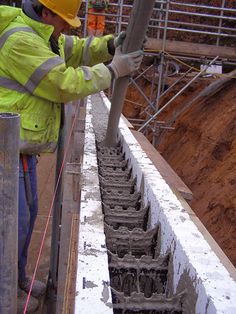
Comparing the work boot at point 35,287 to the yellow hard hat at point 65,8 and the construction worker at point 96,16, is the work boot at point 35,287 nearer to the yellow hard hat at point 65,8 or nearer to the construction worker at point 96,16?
the yellow hard hat at point 65,8

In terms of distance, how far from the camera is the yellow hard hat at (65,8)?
2965 millimetres

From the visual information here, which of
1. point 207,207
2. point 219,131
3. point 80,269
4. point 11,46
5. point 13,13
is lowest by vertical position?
point 207,207

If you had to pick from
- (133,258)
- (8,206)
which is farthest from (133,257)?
(8,206)

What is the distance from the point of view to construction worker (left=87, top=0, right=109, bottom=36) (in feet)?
Answer: 32.0

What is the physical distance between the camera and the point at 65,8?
119 inches

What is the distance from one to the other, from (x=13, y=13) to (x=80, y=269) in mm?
1835

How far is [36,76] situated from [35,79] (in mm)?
24

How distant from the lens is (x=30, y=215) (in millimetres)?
3584

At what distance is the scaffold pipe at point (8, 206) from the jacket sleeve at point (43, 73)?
3.84 ft

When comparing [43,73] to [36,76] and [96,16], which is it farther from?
[96,16]

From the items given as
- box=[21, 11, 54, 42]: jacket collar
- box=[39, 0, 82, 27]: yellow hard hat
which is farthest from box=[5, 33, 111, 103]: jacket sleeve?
box=[39, 0, 82, 27]: yellow hard hat

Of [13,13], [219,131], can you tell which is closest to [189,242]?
[13,13]

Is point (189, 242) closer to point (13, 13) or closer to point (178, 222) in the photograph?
point (178, 222)

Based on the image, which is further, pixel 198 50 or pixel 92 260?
pixel 198 50
